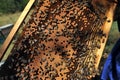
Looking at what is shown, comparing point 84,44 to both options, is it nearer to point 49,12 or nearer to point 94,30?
point 94,30

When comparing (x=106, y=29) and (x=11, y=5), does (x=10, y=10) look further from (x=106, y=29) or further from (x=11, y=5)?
(x=106, y=29)

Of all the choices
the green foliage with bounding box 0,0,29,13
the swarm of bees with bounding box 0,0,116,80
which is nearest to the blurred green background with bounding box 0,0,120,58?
the green foliage with bounding box 0,0,29,13

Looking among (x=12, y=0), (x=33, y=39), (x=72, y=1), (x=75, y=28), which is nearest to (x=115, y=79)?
(x=75, y=28)

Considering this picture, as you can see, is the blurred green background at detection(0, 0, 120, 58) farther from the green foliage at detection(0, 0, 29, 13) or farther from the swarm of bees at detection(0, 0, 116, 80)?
the swarm of bees at detection(0, 0, 116, 80)

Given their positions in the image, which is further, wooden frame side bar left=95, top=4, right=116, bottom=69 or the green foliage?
the green foliage

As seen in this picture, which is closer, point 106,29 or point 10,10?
point 106,29

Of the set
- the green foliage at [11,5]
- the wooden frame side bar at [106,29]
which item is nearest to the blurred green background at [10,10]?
the green foliage at [11,5]

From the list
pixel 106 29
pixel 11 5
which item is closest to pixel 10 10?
pixel 11 5
